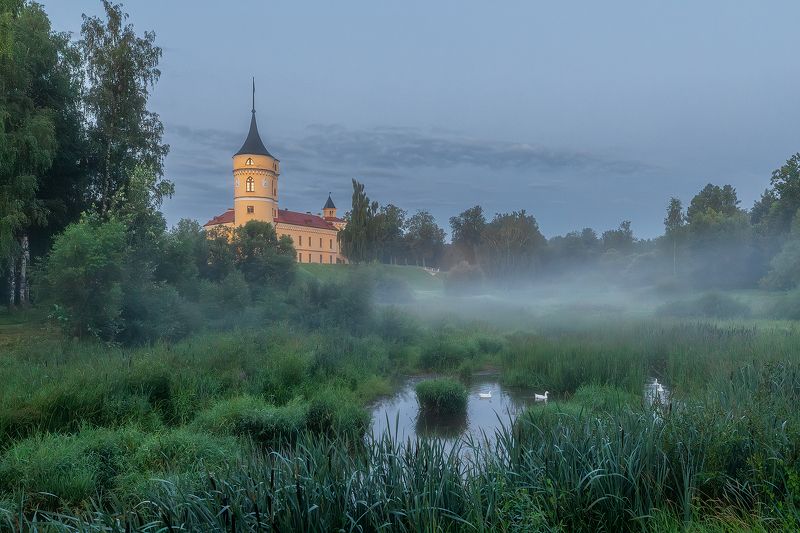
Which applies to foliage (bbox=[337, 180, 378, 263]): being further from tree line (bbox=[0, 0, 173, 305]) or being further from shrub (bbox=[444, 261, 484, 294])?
tree line (bbox=[0, 0, 173, 305])

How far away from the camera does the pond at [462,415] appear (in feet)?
31.7

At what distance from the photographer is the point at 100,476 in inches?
262

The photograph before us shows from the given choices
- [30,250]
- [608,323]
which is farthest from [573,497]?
[30,250]

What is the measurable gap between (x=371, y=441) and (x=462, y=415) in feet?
21.2

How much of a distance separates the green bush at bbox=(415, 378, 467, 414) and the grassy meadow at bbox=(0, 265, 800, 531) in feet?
0.18

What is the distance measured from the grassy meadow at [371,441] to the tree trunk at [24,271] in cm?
385

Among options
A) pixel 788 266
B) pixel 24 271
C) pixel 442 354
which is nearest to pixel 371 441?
pixel 442 354

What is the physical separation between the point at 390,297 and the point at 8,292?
704 inches

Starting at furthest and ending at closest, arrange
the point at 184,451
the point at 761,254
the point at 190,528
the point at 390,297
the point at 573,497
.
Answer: the point at 761,254, the point at 390,297, the point at 184,451, the point at 573,497, the point at 190,528

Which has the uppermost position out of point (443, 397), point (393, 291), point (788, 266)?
point (788, 266)

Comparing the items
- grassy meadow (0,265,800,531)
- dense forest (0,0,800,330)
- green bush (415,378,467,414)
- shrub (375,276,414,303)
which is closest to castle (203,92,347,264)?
shrub (375,276,414,303)

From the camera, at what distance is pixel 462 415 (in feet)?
35.9

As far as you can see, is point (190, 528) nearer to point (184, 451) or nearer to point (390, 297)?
point (184, 451)

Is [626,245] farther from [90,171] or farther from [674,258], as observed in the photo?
[90,171]
